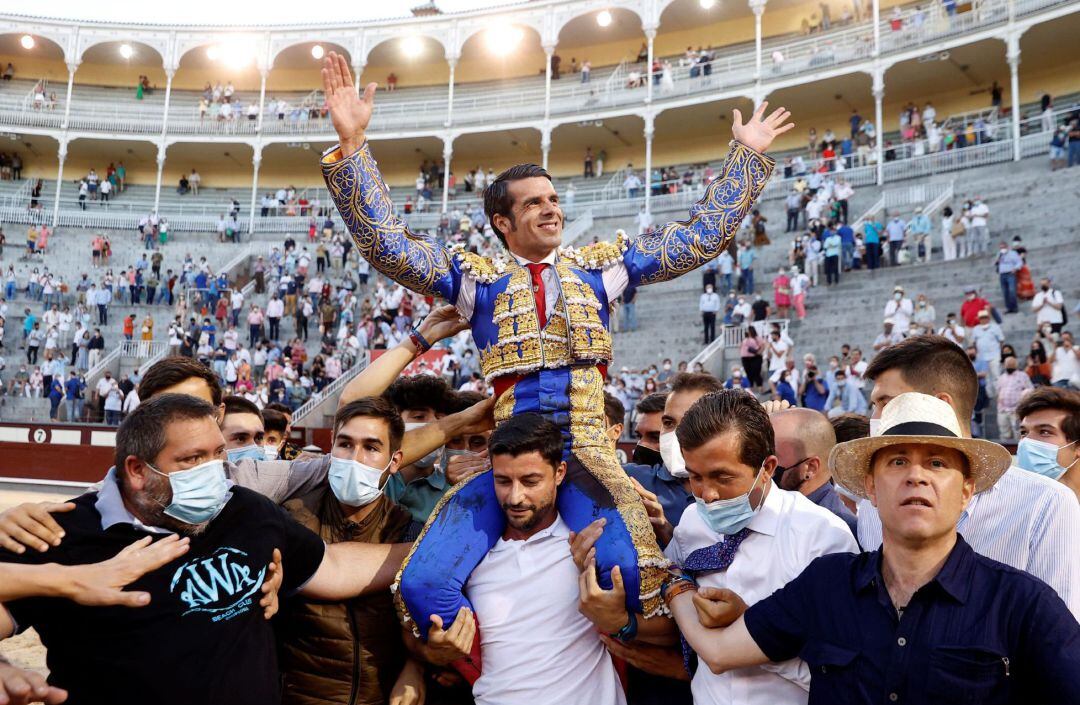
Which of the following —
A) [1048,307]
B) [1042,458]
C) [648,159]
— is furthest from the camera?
[648,159]

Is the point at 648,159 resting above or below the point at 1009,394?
above

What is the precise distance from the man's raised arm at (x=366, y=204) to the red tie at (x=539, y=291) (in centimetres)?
30

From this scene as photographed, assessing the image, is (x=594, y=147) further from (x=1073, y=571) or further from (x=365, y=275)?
(x=1073, y=571)

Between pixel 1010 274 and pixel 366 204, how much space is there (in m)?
11.8

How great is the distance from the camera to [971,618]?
71.6 inches

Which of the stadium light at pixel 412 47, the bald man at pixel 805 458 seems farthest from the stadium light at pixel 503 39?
the bald man at pixel 805 458

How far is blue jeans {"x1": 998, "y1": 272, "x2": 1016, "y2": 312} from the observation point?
39.4 feet

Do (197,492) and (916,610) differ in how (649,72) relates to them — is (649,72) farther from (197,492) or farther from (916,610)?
(916,610)

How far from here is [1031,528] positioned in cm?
225

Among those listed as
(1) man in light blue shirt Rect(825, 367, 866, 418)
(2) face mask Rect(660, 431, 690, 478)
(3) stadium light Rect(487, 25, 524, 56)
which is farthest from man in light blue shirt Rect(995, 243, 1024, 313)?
(3) stadium light Rect(487, 25, 524, 56)

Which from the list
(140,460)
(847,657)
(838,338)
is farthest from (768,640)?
(838,338)

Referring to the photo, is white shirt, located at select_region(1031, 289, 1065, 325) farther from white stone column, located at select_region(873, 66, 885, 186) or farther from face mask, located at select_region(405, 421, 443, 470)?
face mask, located at select_region(405, 421, 443, 470)

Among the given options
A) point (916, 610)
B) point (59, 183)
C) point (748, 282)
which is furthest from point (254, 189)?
point (916, 610)

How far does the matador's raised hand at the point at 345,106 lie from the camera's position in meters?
2.89
